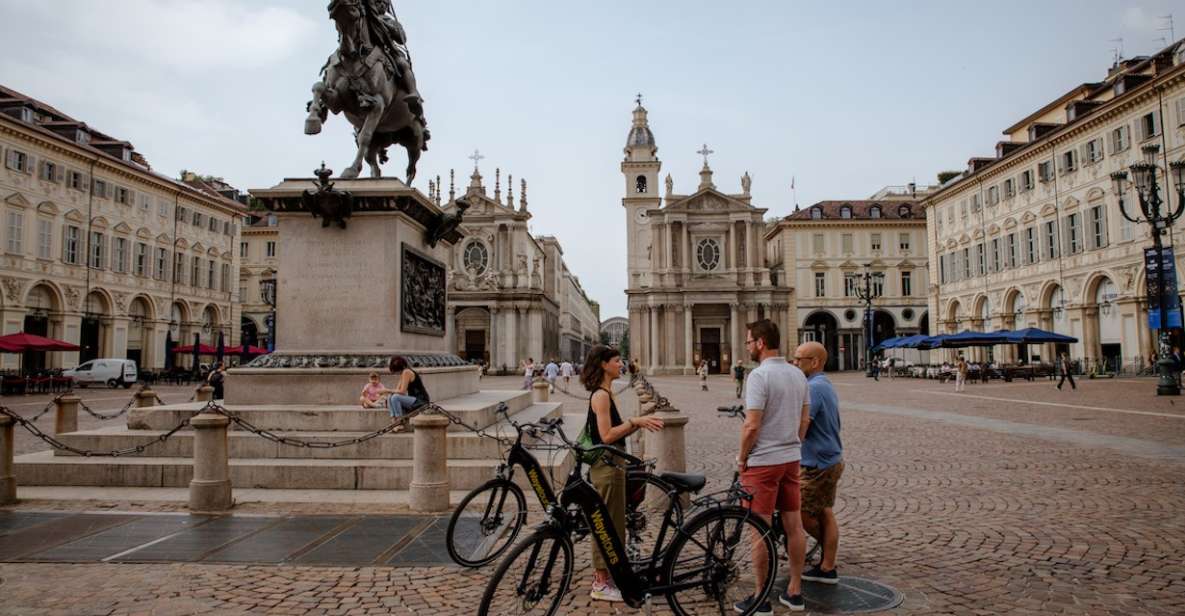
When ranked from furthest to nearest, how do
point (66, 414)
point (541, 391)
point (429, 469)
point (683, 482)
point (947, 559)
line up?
point (541, 391), point (66, 414), point (429, 469), point (947, 559), point (683, 482)

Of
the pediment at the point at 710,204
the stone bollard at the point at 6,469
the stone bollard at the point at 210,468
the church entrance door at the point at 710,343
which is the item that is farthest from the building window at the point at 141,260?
the church entrance door at the point at 710,343

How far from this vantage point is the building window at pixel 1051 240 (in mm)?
36688

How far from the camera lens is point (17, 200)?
3175 cm

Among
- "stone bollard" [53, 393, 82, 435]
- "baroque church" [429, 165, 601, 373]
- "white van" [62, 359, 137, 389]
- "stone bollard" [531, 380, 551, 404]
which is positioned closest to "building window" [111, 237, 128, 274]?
"white van" [62, 359, 137, 389]

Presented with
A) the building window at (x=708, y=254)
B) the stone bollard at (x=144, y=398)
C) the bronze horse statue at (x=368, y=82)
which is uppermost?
the building window at (x=708, y=254)

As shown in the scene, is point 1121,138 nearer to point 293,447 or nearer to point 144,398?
point 293,447

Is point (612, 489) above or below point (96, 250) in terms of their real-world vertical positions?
below

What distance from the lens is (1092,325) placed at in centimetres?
3431

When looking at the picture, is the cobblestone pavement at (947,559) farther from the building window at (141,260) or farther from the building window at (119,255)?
the building window at (141,260)

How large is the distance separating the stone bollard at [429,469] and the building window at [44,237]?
35.4 meters

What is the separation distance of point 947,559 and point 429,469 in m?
4.66

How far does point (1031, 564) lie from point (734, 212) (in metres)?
60.2

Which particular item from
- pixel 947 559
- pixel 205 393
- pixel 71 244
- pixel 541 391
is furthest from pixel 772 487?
pixel 71 244

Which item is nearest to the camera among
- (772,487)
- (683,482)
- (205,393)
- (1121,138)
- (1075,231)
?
(772,487)
